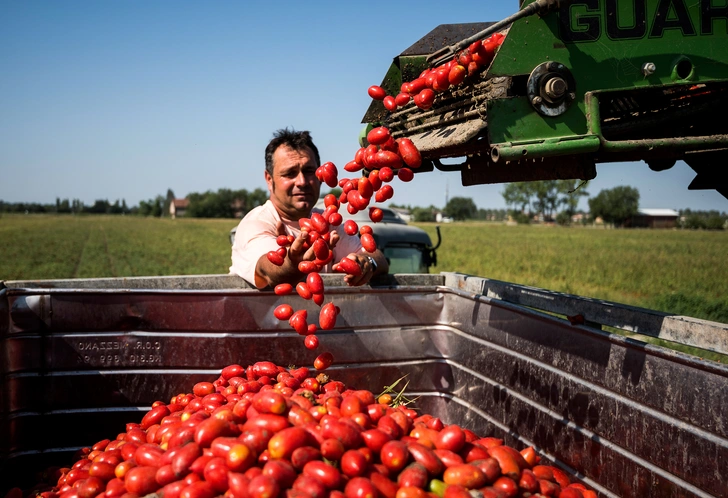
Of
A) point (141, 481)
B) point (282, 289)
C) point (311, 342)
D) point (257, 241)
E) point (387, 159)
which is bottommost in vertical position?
point (141, 481)

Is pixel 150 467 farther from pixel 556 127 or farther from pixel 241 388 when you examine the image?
pixel 556 127

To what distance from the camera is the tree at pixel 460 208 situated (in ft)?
384

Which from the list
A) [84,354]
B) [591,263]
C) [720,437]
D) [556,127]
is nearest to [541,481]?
[720,437]

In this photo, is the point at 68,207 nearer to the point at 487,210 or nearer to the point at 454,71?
the point at 487,210

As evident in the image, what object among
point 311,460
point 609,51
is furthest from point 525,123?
point 311,460

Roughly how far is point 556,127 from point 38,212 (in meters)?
142

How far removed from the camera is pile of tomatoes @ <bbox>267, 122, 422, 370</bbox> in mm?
2896

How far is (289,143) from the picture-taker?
3.95m

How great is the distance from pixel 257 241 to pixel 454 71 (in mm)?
1754

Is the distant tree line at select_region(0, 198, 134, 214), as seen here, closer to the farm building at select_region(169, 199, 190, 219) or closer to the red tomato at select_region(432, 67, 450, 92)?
the farm building at select_region(169, 199, 190, 219)

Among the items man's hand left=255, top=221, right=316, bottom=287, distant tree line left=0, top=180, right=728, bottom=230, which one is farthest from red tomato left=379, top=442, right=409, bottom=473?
distant tree line left=0, top=180, right=728, bottom=230

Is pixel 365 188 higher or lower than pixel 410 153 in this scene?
lower

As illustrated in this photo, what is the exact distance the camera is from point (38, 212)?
123 metres

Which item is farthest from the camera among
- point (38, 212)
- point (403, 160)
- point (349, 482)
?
point (38, 212)
